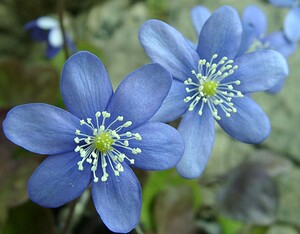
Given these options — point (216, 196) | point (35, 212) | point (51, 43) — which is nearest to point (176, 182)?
point (216, 196)

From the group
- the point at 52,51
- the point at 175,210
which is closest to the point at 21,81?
the point at 52,51

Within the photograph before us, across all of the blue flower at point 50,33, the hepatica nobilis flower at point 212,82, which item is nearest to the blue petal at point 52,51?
the blue flower at point 50,33

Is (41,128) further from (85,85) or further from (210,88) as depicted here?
(210,88)

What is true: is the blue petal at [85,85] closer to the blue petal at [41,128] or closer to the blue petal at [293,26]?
the blue petal at [41,128]

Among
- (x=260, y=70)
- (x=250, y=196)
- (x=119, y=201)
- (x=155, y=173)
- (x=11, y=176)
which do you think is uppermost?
(x=260, y=70)

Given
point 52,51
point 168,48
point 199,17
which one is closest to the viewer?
point 168,48

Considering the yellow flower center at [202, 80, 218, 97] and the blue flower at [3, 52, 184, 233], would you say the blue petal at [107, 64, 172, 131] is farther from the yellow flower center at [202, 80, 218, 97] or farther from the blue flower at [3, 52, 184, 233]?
the yellow flower center at [202, 80, 218, 97]

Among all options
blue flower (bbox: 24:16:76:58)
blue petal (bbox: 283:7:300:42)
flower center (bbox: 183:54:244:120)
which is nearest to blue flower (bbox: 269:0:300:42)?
blue petal (bbox: 283:7:300:42)

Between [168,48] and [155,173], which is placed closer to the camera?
[168,48]
